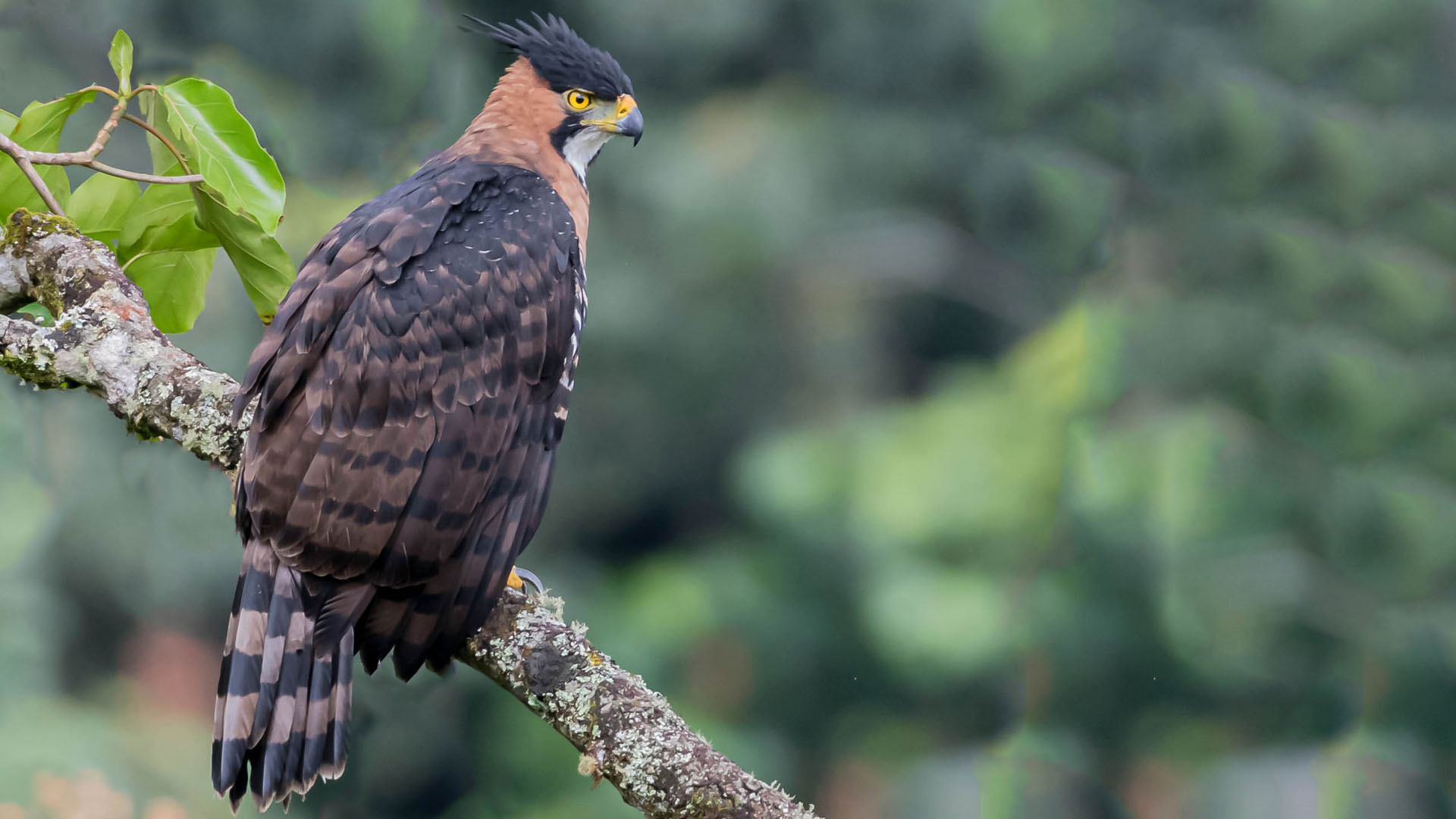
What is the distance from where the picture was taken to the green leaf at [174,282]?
5.50 ft

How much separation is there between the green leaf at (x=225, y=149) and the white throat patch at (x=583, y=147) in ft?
2.02

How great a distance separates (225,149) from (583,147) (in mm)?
704

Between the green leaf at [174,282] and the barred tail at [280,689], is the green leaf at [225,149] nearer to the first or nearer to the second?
the green leaf at [174,282]

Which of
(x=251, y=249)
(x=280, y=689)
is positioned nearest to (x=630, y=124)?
(x=251, y=249)

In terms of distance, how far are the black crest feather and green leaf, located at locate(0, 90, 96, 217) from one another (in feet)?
2.31

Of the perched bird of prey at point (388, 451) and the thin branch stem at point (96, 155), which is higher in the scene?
the thin branch stem at point (96, 155)

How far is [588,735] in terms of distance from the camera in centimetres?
123

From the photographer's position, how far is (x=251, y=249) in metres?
1.49

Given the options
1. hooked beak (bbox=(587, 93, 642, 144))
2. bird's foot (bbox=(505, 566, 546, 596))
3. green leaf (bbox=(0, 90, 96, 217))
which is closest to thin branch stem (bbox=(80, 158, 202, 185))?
green leaf (bbox=(0, 90, 96, 217))

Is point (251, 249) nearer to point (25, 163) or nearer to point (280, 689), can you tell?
point (25, 163)

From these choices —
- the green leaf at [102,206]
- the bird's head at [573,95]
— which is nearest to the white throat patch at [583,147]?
the bird's head at [573,95]

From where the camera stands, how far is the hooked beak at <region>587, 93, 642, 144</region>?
197 centimetres

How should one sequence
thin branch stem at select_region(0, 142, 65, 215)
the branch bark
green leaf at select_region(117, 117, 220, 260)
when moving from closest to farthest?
the branch bark
thin branch stem at select_region(0, 142, 65, 215)
green leaf at select_region(117, 117, 220, 260)

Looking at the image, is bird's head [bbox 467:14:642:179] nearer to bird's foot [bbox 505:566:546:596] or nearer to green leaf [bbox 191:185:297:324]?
green leaf [bbox 191:185:297:324]
